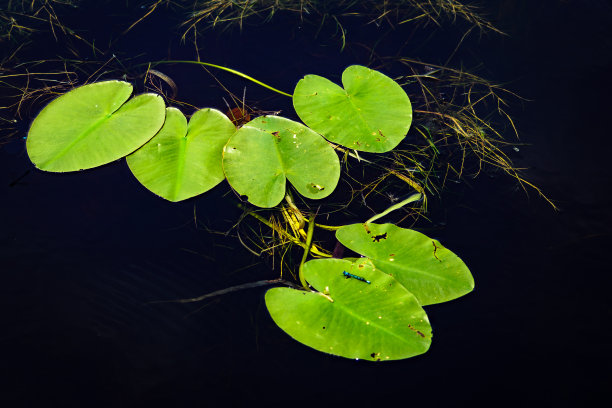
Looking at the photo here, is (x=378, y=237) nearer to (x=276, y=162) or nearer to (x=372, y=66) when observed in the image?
(x=276, y=162)

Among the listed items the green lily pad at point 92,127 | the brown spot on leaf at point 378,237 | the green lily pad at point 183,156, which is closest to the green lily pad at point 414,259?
the brown spot on leaf at point 378,237

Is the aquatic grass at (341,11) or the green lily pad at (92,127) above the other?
the aquatic grass at (341,11)

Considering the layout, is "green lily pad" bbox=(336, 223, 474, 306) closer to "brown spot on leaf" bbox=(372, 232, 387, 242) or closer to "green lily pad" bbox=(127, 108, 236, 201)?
"brown spot on leaf" bbox=(372, 232, 387, 242)

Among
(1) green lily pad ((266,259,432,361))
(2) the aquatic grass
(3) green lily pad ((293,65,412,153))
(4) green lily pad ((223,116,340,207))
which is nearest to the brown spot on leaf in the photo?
(1) green lily pad ((266,259,432,361))

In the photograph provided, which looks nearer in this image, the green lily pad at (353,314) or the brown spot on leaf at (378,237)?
the green lily pad at (353,314)

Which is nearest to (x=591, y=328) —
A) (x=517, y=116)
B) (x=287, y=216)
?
(x=517, y=116)

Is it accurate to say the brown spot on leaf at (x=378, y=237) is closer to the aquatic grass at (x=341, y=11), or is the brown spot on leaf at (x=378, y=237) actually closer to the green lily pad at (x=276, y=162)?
the green lily pad at (x=276, y=162)
